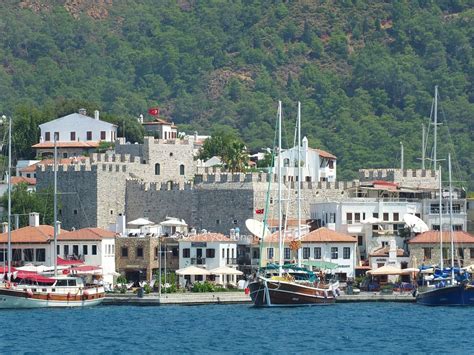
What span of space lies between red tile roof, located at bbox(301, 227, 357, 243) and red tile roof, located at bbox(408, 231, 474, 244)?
334 cm

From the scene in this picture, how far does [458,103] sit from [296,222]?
255ft

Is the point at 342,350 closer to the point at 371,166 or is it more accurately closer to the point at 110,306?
the point at 110,306

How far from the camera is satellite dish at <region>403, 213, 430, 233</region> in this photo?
123188 mm

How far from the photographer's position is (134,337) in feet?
316

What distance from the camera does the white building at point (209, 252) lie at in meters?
120

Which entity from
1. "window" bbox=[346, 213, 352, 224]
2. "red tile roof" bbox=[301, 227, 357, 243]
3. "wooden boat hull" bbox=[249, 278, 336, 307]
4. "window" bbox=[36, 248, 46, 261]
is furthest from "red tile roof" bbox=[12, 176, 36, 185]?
"wooden boat hull" bbox=[249, 278, 336, 307]

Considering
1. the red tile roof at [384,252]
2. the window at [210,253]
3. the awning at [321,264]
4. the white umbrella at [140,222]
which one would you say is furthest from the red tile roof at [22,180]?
the red tile roof at [384,252]

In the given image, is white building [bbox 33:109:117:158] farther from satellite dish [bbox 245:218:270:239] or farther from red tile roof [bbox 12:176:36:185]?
satellite dish [bbox 245:218:270:239]

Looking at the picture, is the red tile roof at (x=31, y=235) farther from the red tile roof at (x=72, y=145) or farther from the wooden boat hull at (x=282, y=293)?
the red tile roof at (x=72, y=145)

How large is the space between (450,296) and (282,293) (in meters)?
8.15

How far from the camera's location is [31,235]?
398 feet

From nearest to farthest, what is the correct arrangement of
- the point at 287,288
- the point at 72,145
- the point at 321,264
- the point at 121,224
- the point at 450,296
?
the point at 287,288 → the point at 450,296 → the point at 321,264 → the point at 121,224 → the point at 72,145

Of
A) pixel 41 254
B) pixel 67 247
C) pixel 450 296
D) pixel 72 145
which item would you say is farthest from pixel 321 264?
pixel 72 145

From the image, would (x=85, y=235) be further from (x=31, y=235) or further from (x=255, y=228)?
(x=255, y=228)
